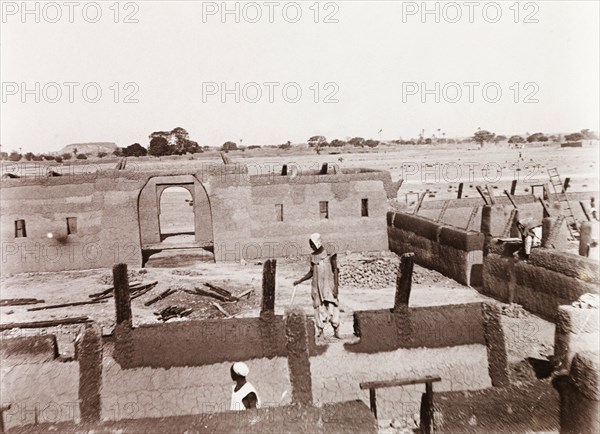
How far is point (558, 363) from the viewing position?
23.5 feet

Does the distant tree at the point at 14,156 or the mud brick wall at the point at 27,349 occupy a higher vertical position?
the distant tree at the point at 14,156

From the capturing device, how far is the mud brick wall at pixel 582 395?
4.05 m

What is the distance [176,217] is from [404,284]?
2763 cm

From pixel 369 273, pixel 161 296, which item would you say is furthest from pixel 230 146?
pixel 161 296

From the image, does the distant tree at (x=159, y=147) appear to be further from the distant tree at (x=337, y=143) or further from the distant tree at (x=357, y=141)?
the distant tree at (x=357, y=141)

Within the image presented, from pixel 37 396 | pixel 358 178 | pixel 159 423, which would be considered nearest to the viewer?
pixel 159 423

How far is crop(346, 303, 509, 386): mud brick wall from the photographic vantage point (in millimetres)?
7477

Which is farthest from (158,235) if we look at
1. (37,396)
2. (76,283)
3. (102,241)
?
(37,396)

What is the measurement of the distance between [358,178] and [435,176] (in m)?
28.1

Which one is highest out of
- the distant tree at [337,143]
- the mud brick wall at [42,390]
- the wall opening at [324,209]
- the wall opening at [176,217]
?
the distant tree at [337,143]

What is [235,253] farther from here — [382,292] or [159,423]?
[159,423]

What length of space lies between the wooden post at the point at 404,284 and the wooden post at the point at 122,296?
149 inches

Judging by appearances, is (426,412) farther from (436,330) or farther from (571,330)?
(571,330)

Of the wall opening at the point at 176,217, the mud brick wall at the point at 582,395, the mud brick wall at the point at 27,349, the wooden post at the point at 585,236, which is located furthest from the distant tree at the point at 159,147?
the mud brick wall at the point at 582,395
